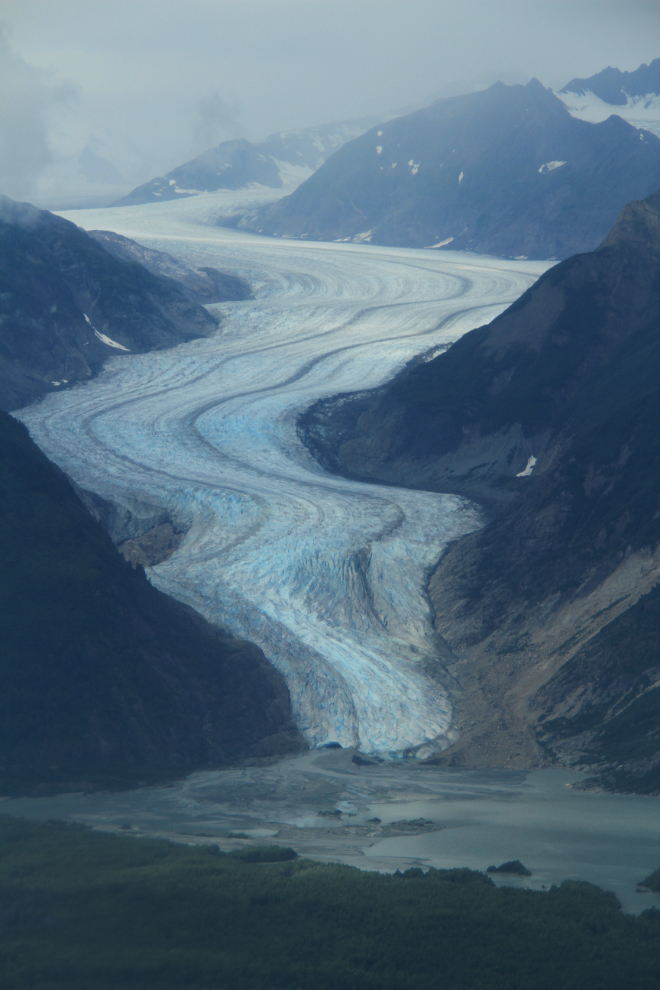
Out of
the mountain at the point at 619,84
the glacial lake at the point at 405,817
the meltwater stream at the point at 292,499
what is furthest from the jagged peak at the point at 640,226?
the mountain at the point at 619,84

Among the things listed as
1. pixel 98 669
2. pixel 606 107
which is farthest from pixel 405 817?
pixel 606 107

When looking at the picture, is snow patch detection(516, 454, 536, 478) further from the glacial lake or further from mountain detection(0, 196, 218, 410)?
mountain detection(0, 196, 218, 410)

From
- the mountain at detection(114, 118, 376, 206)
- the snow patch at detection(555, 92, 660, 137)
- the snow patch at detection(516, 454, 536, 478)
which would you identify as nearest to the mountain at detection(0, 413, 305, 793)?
the snow patch at detection(516, 454, 536, 478)

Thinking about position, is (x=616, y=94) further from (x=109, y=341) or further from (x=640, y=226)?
(x=109, y=341)

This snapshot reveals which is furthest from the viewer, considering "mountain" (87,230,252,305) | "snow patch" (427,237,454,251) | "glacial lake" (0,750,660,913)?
"snow patch" (427,237,454,251)

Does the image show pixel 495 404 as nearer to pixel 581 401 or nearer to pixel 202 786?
pixel 581 401

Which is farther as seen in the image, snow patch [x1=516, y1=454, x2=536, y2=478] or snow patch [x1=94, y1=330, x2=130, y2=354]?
snow patch [x1=94, y1=330, x2=130, y2=354]
